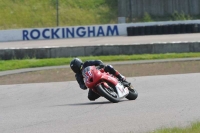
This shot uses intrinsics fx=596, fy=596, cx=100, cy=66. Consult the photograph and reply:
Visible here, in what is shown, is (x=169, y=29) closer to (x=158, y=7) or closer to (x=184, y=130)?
(x=158, y=7)

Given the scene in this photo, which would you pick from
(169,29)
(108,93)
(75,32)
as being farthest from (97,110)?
(75,32)

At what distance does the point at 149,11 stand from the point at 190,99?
1331 inches

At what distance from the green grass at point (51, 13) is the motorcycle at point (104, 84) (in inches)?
1201

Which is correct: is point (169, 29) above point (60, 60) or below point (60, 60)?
above

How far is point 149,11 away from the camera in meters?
44.9

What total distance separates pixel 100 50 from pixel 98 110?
15.9 meters

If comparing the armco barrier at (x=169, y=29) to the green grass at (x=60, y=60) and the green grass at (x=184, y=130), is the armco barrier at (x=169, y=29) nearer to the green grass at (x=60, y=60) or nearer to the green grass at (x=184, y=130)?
the green grass at (x=60, y=60)

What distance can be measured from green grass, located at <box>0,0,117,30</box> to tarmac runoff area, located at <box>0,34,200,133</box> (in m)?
26.3

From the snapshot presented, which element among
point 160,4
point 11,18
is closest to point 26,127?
point 11,18

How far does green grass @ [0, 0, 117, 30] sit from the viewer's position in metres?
42.3

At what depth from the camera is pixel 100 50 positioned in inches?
1039

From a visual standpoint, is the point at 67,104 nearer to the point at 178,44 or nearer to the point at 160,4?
the point at 178,44

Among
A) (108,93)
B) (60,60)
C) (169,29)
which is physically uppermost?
(108,93)

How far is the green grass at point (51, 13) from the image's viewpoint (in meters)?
42.3
